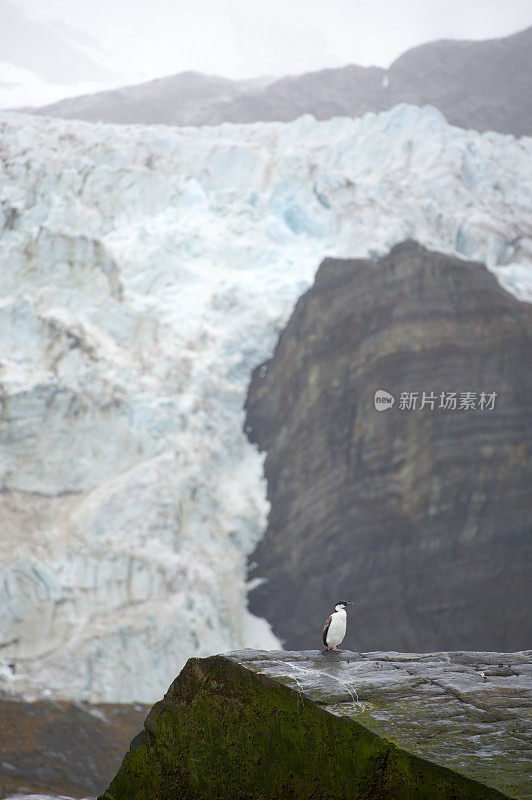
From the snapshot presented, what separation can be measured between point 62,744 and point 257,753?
17.1 m

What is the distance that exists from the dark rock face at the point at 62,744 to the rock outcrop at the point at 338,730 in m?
13.4

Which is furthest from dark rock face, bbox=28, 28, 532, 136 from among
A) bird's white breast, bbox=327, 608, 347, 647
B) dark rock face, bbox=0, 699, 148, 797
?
bird's white breast, bbox=327, 608, 347, 647

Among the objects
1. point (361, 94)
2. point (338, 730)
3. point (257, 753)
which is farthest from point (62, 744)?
point (361, 94)

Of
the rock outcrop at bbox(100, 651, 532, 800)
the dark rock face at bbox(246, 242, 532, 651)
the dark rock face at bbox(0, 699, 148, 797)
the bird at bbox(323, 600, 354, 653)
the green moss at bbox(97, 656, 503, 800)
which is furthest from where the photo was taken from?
the dark rock face at bbox(246, 242, 532, 651)

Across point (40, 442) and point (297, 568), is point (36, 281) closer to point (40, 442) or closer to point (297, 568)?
point (40, 442)

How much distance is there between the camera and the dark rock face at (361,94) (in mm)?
52906

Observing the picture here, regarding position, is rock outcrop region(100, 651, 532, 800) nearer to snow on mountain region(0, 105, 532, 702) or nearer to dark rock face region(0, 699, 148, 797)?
dark rock face region(0, 699, 148, 797)

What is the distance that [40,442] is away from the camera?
2911 centimetres

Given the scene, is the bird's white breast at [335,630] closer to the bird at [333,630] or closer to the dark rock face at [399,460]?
the bird at [333,630]

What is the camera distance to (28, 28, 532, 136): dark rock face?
174 feet

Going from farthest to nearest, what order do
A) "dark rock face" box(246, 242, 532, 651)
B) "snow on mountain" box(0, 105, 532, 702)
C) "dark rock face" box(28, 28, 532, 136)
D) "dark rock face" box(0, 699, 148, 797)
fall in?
"dark rock face" box(28, 28, 532, 136), "dark rock face" box(246, 242, 532, 651), "snow on mountain" box(0, 105, 532, 702), "dark rock face" box(0, 699, 148, 797)

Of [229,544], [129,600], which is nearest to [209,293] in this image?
[229,544]

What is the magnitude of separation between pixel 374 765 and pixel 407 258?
30.2 meters

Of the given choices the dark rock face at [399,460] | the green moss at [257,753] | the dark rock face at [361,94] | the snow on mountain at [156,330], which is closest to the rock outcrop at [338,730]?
the green moss at [257,753]
